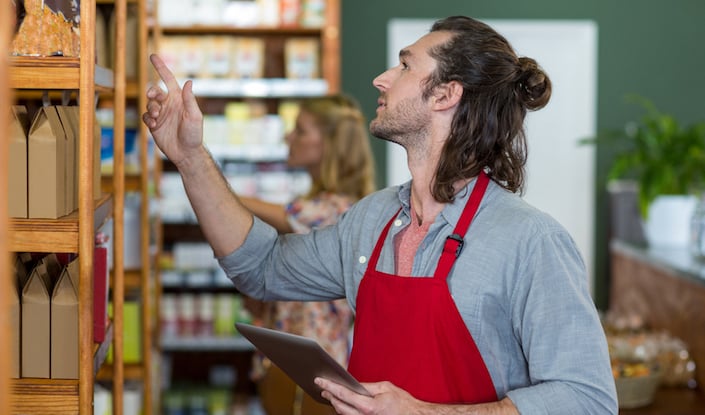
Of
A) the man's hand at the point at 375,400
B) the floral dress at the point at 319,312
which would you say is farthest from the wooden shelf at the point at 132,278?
the man's hand at the point at 375,400

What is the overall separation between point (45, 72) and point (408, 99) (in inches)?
32.0

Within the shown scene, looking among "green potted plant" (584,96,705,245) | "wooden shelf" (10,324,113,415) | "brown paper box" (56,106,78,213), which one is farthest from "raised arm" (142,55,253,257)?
"green potted plant" (584,96,705,245)

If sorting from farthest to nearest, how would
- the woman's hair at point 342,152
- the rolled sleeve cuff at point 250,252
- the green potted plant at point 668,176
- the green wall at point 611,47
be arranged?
1. the green wall at point 611,47
2. the green potted plant at point 668,176
3. the woman's hair at point 342,152
4. the rolled sleeve cuff at point 250,252

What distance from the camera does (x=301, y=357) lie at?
1.92 metres

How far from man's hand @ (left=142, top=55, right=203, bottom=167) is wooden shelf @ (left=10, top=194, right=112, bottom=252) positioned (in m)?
0.39

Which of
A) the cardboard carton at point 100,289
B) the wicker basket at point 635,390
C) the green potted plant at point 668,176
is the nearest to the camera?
the cardboard carton at point 100,289

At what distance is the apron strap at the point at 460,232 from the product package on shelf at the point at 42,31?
90cm

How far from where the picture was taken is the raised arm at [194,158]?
7.25 ft

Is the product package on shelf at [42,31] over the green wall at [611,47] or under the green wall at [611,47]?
under

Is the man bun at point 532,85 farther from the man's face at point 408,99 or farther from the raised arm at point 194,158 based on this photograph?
the raised arm at point 194,158

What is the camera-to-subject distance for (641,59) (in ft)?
22.8

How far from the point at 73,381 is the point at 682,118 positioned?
19.6 feet

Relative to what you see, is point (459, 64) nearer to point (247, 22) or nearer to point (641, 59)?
point (247, 22)

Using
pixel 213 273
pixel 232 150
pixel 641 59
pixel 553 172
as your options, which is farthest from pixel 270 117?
pixel 641 59
